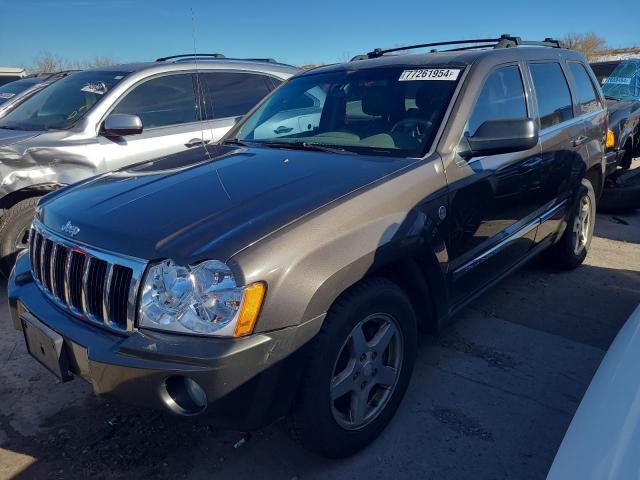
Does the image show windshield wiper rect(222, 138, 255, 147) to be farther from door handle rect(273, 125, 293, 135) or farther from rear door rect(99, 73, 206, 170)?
rear door rect(99, 73, 206, 170)

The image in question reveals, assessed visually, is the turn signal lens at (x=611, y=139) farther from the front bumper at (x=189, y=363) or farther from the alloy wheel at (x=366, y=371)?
the front bumper at (x=189, y=363)

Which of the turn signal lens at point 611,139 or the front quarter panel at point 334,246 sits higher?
the front quarter panel at point 334,246

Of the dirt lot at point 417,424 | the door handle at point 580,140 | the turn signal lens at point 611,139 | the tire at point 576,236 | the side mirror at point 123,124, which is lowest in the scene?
the dirt lot at point 417,424

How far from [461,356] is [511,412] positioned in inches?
23.0

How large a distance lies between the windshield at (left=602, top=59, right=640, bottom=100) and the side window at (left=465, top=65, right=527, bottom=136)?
861 cm

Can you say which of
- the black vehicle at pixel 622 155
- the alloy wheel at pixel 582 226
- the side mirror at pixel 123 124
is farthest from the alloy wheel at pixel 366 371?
the black vehicle at pixel 622 155

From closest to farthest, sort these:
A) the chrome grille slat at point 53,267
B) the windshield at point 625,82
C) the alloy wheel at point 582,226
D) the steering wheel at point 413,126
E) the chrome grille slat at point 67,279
A: the chrome grille slat at point 67,279
the chrome grille slat at point 53,267
the steering wheel at point 413,126
the alloy wheel at point 582,226
the windshield at point 625,82

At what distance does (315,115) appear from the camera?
365cm

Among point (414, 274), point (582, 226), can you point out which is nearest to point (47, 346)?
point (414, 274)

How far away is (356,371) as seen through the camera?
92.9 inches

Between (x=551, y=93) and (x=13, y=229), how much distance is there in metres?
4.35

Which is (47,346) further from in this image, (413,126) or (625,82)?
(625,82)

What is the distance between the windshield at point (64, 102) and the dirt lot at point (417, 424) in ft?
6.66

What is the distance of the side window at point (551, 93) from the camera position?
147 inches
